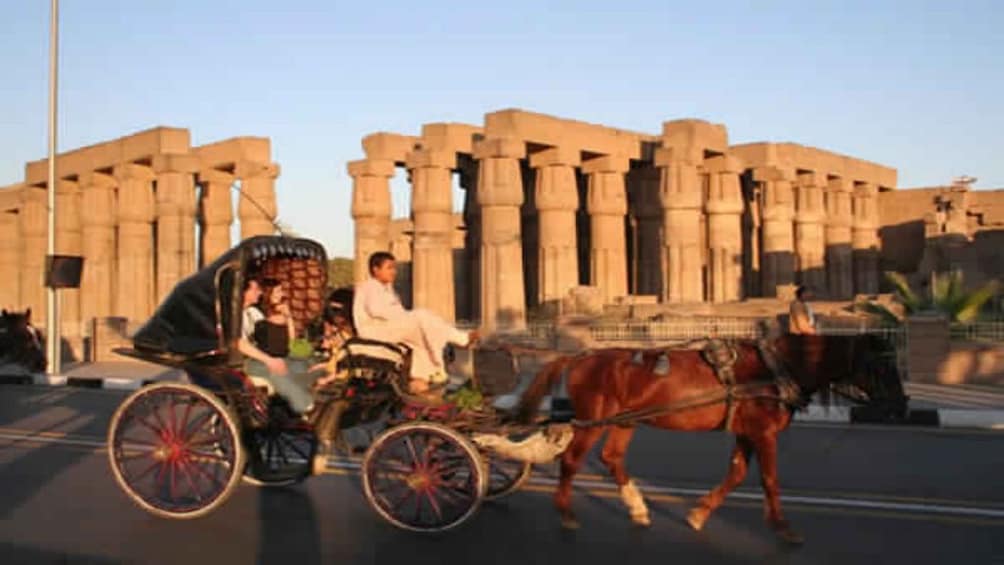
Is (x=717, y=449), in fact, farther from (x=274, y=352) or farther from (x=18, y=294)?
(x=18, y=294)

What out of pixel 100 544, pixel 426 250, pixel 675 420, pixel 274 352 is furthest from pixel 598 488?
pixel 426 250

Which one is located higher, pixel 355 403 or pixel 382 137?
pixel 382 137

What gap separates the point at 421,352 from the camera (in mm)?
7555

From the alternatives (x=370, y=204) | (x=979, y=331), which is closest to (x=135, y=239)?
(x=370, y=204)

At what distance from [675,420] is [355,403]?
89.7 inches

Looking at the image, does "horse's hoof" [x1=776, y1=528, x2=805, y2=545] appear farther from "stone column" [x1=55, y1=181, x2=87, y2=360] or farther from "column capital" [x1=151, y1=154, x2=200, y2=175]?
"stone column" [x1=55, y1=181, x2=87, y2=360]

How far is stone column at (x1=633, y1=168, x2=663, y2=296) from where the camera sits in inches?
1389

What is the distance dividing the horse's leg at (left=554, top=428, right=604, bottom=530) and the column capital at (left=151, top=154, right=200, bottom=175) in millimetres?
28852

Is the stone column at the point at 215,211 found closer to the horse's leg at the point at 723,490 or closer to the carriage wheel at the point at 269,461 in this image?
the carriage wheel at the point at 269,461

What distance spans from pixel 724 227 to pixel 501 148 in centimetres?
838

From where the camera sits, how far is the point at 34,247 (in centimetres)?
4309

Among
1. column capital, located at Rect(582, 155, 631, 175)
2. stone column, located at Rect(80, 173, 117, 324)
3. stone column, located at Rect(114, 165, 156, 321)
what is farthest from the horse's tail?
stone column, located at Rect(80, 173, 117, 324)

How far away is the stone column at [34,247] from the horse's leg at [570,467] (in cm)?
3861

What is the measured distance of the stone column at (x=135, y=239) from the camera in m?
35.7
